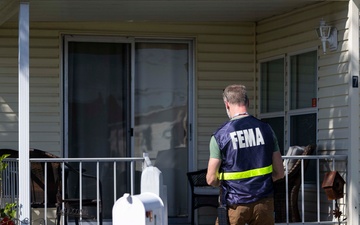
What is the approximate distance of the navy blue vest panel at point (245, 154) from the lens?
224 inches

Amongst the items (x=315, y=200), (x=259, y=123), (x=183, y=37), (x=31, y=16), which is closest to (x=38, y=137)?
(x=31, y=16)

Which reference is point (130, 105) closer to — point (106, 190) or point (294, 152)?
point (106, 190)

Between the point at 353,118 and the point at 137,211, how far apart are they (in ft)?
14.0

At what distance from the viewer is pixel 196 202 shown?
31.7 feet

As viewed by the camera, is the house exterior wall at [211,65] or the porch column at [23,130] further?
the house exterior wall at [211,65]

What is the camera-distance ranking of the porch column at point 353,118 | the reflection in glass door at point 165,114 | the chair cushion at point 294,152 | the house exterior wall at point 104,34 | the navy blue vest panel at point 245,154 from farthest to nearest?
the reflection in glass door at point 165,114 → the house exterior wall at point 104,34 → the chair cushion at point 294,152 → the porch column at point 353,118 → the navy blue vest panel at point 245,154

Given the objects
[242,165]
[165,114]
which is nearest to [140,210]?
[242,165]

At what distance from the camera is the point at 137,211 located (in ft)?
15.5

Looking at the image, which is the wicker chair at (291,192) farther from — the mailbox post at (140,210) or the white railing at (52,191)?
the mailbox post at (140,210)

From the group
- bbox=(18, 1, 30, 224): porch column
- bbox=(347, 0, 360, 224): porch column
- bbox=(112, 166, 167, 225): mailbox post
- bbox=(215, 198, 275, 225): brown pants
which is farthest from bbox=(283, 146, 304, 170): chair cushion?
bbox=(112, 166, 167, 225): mailbox post

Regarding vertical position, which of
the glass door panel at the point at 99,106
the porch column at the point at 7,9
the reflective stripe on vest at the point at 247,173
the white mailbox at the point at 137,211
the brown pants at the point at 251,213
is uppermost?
the porch column at the point at 7,9

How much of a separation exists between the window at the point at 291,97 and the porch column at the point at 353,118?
861 mm

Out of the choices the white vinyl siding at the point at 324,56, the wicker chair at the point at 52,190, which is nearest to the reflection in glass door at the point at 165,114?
the white vinyl siding at the point at 324,56

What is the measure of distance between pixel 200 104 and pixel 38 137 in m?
2.03
